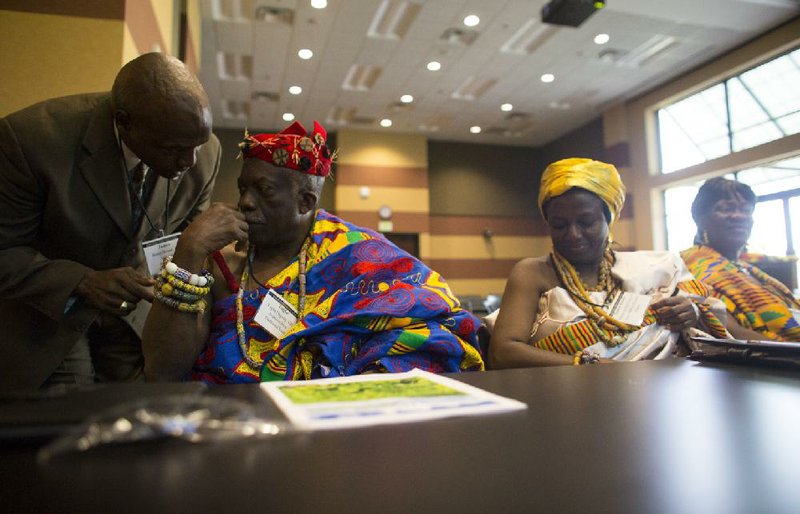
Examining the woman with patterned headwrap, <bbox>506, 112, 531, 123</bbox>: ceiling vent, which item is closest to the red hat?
the woman with patterned headwrap

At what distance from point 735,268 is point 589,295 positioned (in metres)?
1.07

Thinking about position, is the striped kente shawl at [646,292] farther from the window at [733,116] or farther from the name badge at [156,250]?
the window at [733,116]

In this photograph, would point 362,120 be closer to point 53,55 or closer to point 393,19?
point 393,19

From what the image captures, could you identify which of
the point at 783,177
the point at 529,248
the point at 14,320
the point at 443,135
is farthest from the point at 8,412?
the point at 529,248

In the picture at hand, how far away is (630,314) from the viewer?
172 cm

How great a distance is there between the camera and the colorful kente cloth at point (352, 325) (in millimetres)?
1341

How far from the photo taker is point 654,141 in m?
8.80

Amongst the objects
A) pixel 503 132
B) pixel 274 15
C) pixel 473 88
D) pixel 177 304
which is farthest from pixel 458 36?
pixel 177 304

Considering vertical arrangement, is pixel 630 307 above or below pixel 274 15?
below

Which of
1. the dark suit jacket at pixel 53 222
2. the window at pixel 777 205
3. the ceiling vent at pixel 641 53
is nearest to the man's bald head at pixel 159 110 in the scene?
the dark suit jacket at pixel 53 222

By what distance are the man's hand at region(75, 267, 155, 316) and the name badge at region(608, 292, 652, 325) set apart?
1.44m

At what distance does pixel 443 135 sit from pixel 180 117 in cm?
997

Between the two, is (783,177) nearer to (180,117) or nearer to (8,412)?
(180,117)

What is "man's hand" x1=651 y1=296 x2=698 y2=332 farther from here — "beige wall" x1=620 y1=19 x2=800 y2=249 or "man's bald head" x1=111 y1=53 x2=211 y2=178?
"beige wall" x1=620 y1=19 x2=800 y2=249
